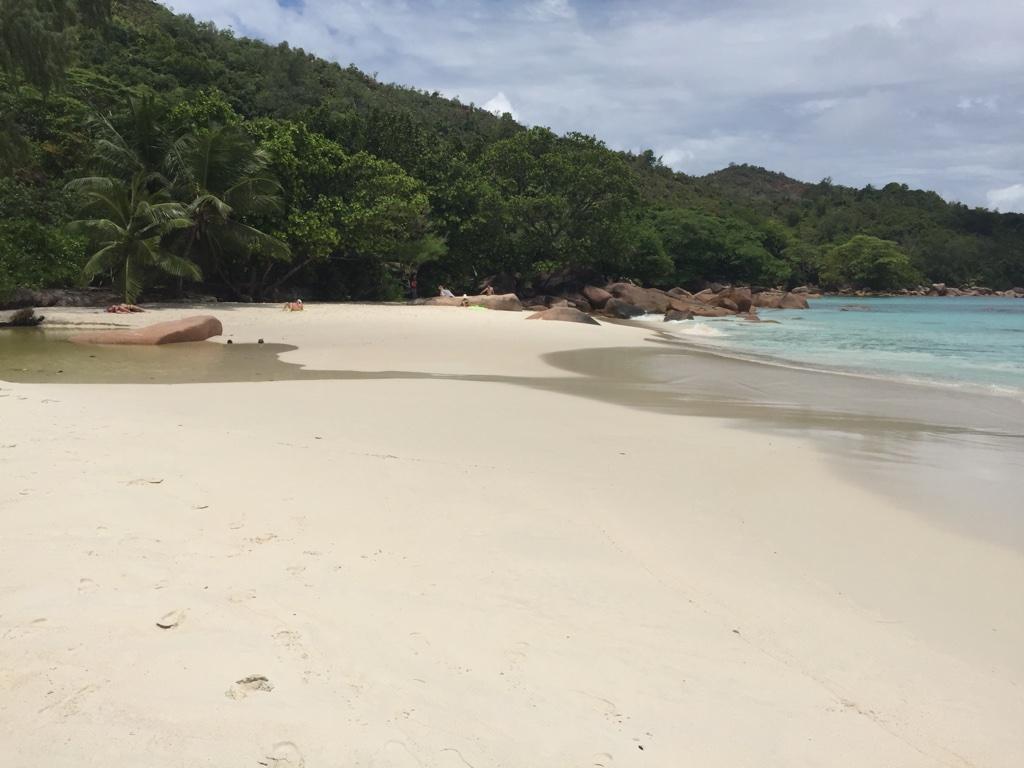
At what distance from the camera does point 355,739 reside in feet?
6.84

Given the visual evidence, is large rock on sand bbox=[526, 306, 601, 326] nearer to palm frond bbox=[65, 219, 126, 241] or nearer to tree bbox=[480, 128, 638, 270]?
palm frond bbox=[65, 219, 126, 241]

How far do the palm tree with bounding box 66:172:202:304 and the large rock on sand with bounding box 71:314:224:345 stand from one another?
795 centimetres

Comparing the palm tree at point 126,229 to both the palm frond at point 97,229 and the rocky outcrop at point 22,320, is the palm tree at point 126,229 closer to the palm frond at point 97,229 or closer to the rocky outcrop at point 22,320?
the palm frond at point 97,229

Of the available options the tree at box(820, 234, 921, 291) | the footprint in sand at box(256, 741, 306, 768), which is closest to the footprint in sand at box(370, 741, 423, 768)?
the footprint in sand at box(256, 741, 306, 768)

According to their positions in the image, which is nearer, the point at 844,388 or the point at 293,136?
the point at 844,388

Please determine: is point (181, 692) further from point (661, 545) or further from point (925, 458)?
point (925, 458)

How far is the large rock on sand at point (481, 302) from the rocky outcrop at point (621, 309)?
8037 millimetres

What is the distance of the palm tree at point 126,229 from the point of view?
21.7 metres

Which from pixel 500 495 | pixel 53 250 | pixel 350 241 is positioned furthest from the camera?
pixel 350 241

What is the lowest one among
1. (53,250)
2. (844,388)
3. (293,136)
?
(844,388)

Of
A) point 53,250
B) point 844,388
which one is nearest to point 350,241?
point 53,250

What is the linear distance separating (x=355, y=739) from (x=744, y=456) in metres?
4.86

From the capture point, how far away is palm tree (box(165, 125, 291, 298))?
78.2 feet

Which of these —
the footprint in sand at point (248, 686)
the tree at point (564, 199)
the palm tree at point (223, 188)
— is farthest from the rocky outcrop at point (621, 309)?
the footprint in sand at point (248, 686)
